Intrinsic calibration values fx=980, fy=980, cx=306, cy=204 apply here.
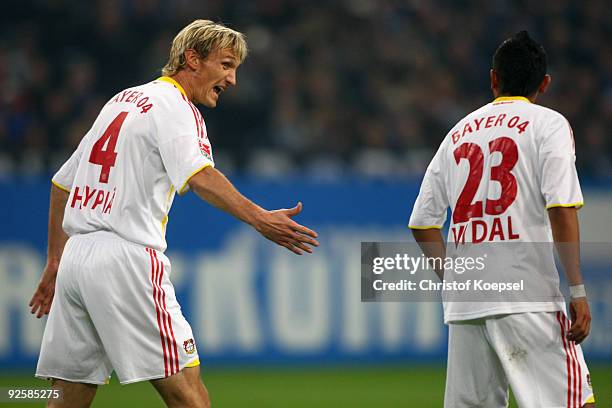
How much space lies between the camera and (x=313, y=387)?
7867 mm

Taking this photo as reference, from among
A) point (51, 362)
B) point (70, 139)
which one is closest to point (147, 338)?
point (51, 362)

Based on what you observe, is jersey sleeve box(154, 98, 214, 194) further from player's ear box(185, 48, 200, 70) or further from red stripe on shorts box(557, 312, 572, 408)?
red stripe on shorts box(557, 312, 572, 408)

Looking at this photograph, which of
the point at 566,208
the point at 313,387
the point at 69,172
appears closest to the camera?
the point at 566,208

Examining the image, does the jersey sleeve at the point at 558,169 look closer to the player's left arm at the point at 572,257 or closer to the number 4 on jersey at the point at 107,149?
the player's left arm at the point at 572,257

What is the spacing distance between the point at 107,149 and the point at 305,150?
20.1 feet

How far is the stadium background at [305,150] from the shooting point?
27.8 ft

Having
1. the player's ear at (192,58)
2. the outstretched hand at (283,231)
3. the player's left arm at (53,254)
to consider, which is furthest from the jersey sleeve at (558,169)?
the player's left arm at (53,254)

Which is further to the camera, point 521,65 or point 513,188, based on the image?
point 521,65

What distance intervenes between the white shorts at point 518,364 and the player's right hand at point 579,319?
0.06m

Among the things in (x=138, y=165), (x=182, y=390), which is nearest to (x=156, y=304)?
(x=182, y=390)

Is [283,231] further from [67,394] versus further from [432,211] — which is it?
[67,394]

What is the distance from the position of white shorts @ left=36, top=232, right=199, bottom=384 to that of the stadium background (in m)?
3.07

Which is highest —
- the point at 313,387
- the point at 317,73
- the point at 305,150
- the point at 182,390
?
the point at 317,73

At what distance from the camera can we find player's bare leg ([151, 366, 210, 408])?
3.99 metres
